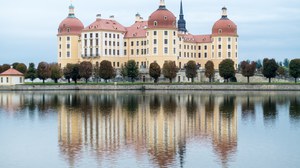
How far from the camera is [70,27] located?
11581 centimetres

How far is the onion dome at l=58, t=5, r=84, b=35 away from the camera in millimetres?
115688

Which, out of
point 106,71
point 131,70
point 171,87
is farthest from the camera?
point 131,70

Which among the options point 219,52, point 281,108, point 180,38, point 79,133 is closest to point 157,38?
point 180,38

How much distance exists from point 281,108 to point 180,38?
194 feet

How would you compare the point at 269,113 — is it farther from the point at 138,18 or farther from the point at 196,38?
the point at 138,18

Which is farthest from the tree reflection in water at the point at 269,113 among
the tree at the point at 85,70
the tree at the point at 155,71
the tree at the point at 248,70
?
the tree at the point at 85,70

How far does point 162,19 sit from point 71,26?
19.8 meters

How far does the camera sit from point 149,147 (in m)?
30.4

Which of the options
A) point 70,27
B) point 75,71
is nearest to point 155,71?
point 75,71

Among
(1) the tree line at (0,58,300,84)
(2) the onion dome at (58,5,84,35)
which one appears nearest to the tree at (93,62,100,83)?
(1) the tree line at (0,58,300,84)

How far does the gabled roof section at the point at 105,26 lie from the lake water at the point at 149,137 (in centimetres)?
5821

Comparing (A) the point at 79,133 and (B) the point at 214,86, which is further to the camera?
(B) the point at 214,86

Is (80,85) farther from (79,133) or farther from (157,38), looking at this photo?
(79,133)

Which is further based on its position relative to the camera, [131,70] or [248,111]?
[131,70]
